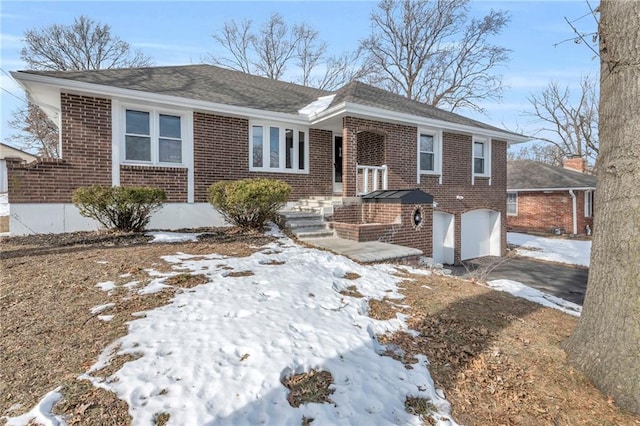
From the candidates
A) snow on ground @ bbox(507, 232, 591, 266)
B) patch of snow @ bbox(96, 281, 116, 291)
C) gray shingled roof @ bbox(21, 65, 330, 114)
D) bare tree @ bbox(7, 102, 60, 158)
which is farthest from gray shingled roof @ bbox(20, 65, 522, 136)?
bare tree @ bbox(7, 102, 60, 158)

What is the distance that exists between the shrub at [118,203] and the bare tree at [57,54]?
19587mm

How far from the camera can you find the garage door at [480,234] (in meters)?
12.8

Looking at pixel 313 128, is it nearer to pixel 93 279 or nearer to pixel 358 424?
pixel 93 279

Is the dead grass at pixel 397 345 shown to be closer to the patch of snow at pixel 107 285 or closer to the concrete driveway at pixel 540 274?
the patch of snow at pixel 107 285

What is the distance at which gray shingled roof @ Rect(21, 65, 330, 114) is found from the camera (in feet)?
27.3

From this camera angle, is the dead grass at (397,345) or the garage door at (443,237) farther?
the garage door at (443,237)

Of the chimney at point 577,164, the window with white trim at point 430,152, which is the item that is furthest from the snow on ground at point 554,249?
the chimney at point 577,164

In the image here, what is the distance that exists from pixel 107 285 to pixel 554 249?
16179 mm

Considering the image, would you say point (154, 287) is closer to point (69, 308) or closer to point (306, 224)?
point (69, 308)

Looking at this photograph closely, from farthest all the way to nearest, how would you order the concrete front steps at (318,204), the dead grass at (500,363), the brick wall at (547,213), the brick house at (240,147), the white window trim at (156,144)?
the brick wall at (547,213), the concrete front steps at (318,204), the white window trim at (156,144), the brick house at (240,147), the dead grass at (500,363)

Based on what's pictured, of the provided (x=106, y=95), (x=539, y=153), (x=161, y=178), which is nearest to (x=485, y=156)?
(x=161, y=178)

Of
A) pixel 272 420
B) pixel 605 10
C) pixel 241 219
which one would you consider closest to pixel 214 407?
pixel 272 420

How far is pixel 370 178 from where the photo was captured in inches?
417

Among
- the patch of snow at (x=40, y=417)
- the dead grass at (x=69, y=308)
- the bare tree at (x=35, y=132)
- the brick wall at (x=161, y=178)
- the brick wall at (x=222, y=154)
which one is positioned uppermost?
the bare tree at (x=35, y=132)
